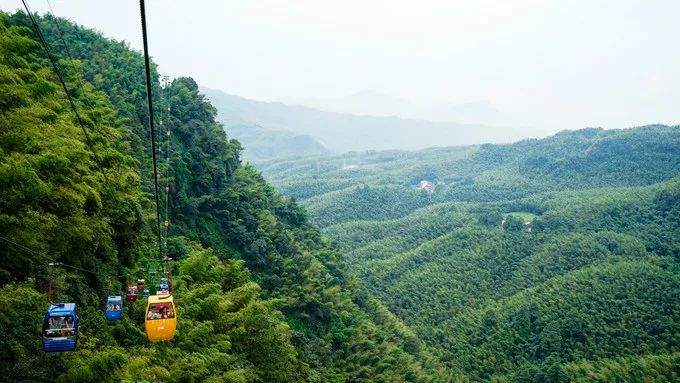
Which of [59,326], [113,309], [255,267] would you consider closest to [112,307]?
[113,309]

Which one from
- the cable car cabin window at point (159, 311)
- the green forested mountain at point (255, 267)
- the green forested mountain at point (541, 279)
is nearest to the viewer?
the cable car cabin window at point (159, 311)

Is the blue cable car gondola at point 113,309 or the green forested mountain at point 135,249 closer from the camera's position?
the green forested mountain at point 135,249

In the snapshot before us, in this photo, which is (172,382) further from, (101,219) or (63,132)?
(63,132)

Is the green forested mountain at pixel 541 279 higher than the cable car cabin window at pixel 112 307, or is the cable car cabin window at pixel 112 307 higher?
the cable car cabin window at pixel 112 307

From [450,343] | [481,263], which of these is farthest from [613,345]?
[481,263]

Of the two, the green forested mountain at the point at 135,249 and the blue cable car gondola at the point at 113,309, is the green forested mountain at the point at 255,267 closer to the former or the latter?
the green forested mountain at the point at 135,249

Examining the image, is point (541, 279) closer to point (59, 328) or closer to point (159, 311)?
point (159, 311)

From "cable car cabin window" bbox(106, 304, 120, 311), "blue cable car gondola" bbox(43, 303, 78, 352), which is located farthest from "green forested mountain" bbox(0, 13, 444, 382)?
"blue cable car gondola" bbox(43, 303, 78, 352)

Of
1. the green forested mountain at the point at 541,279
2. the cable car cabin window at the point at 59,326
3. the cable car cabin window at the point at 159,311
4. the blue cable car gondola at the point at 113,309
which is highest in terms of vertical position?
the cable car cabin window at the point at 59,326

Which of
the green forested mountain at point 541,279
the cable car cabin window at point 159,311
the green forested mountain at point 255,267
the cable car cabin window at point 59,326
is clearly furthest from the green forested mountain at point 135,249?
the green forested mountain at point 541,279
